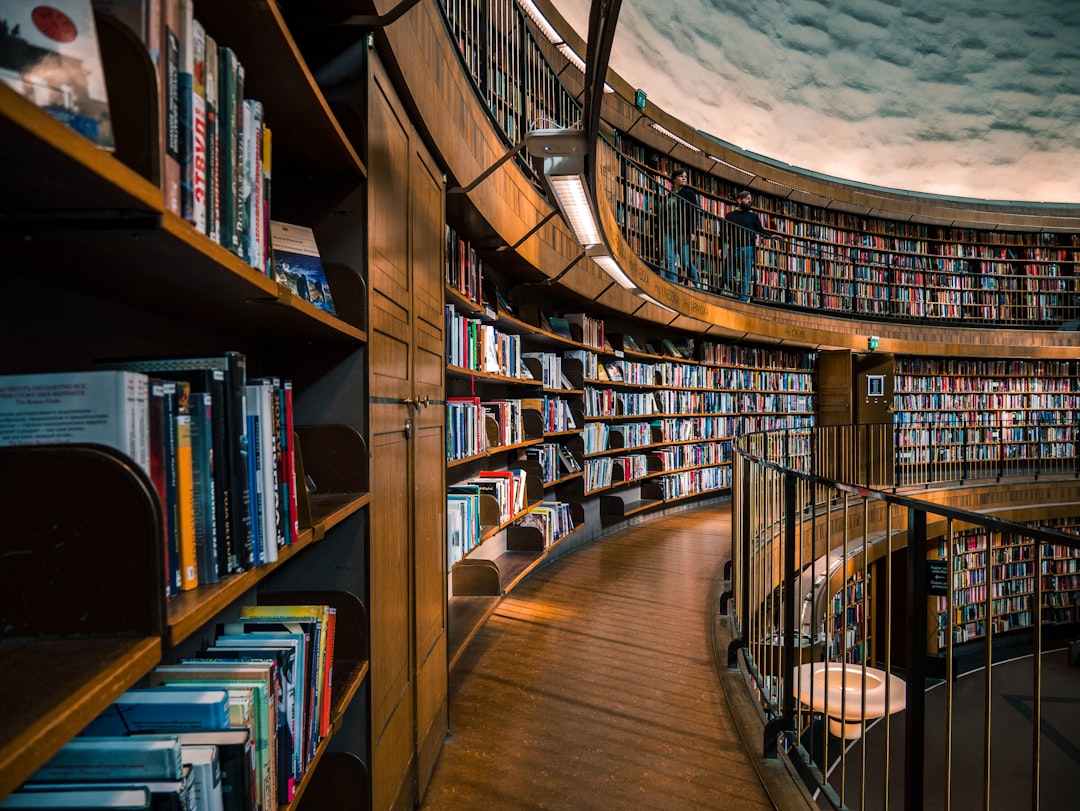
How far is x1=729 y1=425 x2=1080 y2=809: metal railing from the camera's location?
4.84ft

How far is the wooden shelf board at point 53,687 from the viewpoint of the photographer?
47cm

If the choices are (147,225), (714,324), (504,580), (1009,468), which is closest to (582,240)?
(504,580)

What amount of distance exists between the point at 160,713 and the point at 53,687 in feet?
1.20

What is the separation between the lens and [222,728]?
2.92ft

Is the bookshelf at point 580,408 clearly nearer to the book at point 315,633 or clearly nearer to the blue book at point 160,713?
the book at point 315,633

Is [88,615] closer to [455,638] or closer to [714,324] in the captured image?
[455,638]

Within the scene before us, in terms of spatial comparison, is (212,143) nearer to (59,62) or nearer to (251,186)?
(251,186)

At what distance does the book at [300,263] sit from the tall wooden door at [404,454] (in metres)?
0.15

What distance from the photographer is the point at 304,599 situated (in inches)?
63.4

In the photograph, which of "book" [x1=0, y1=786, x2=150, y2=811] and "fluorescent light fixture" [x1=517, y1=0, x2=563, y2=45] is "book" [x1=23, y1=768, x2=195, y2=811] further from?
"fluorescent light fixture" [x1=517, y1=0, x2=563, y2=45]

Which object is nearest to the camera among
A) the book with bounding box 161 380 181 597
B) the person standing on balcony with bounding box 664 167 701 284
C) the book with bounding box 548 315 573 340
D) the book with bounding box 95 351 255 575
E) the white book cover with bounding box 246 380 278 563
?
the book with bounding box 161 380 181 597

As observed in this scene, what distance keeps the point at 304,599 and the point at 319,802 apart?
1.52ft

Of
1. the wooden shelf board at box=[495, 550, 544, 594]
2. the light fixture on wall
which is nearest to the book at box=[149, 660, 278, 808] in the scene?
the light fixture on wall

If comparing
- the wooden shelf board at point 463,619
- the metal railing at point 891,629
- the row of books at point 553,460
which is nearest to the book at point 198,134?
the metal railing at point 891,629
